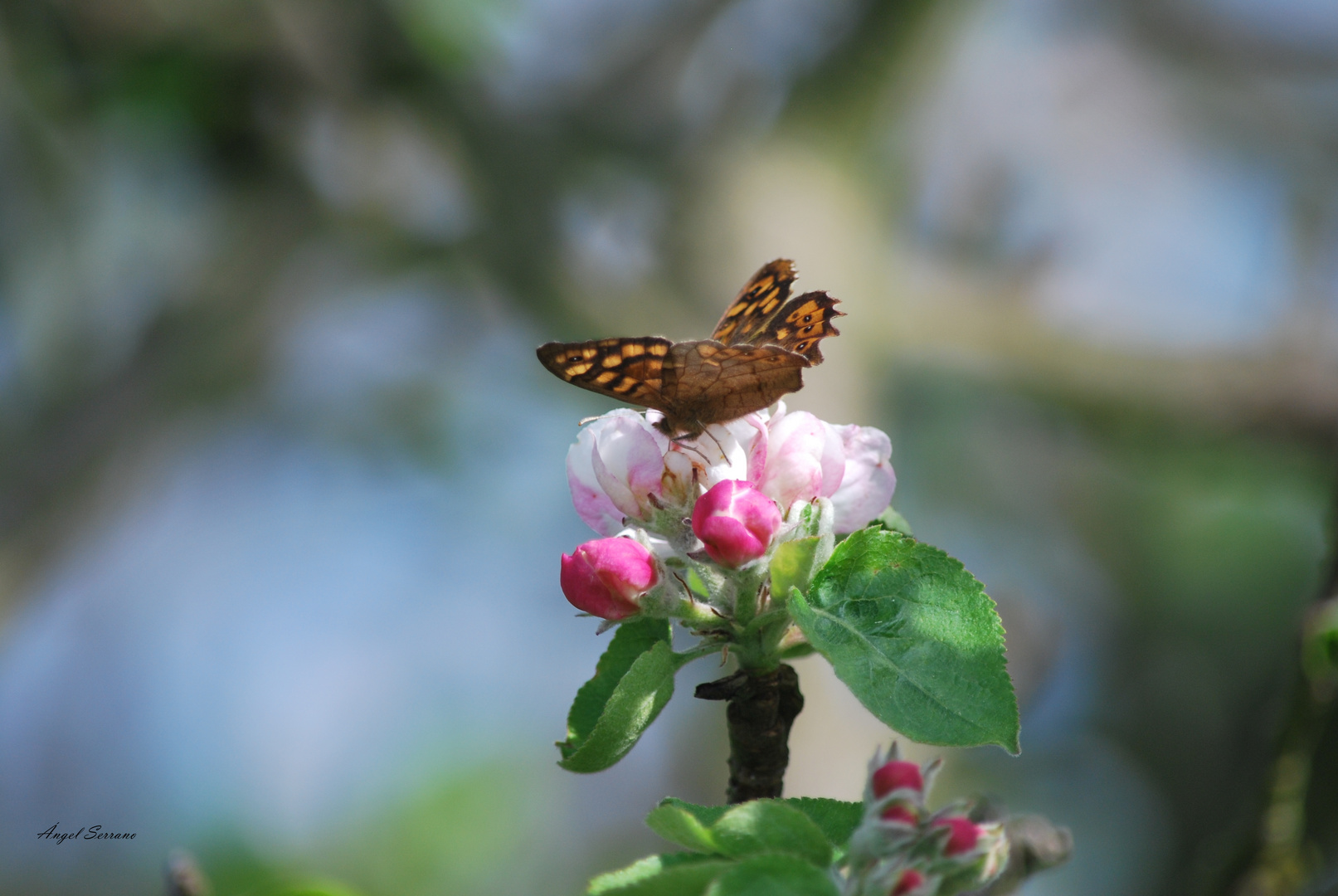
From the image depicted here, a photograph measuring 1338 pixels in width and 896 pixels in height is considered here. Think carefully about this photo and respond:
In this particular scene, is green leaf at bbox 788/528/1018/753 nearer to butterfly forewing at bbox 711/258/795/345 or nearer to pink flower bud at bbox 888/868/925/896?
pink flower bud at bbox 888/868/925/896

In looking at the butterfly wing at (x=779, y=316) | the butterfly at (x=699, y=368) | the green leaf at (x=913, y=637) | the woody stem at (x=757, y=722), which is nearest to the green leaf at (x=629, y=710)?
the woody stem at (x=757, y=722)

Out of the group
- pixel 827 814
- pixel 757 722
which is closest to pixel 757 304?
pixel 757 722

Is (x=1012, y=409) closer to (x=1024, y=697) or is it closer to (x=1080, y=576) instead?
(x=1080, y=576)

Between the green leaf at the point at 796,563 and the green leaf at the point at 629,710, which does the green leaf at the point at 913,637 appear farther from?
the green leaf at the point at 629,710

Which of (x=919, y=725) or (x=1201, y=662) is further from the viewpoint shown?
(x=1201, y=662)

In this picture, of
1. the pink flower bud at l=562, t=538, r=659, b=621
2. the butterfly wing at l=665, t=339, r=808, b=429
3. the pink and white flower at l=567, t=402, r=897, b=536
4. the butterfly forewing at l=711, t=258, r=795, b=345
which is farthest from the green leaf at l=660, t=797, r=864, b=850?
the butterfly forewing at l=711, t=258, r=795, b=345

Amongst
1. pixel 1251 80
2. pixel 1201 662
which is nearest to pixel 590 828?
pixel 1201 662
